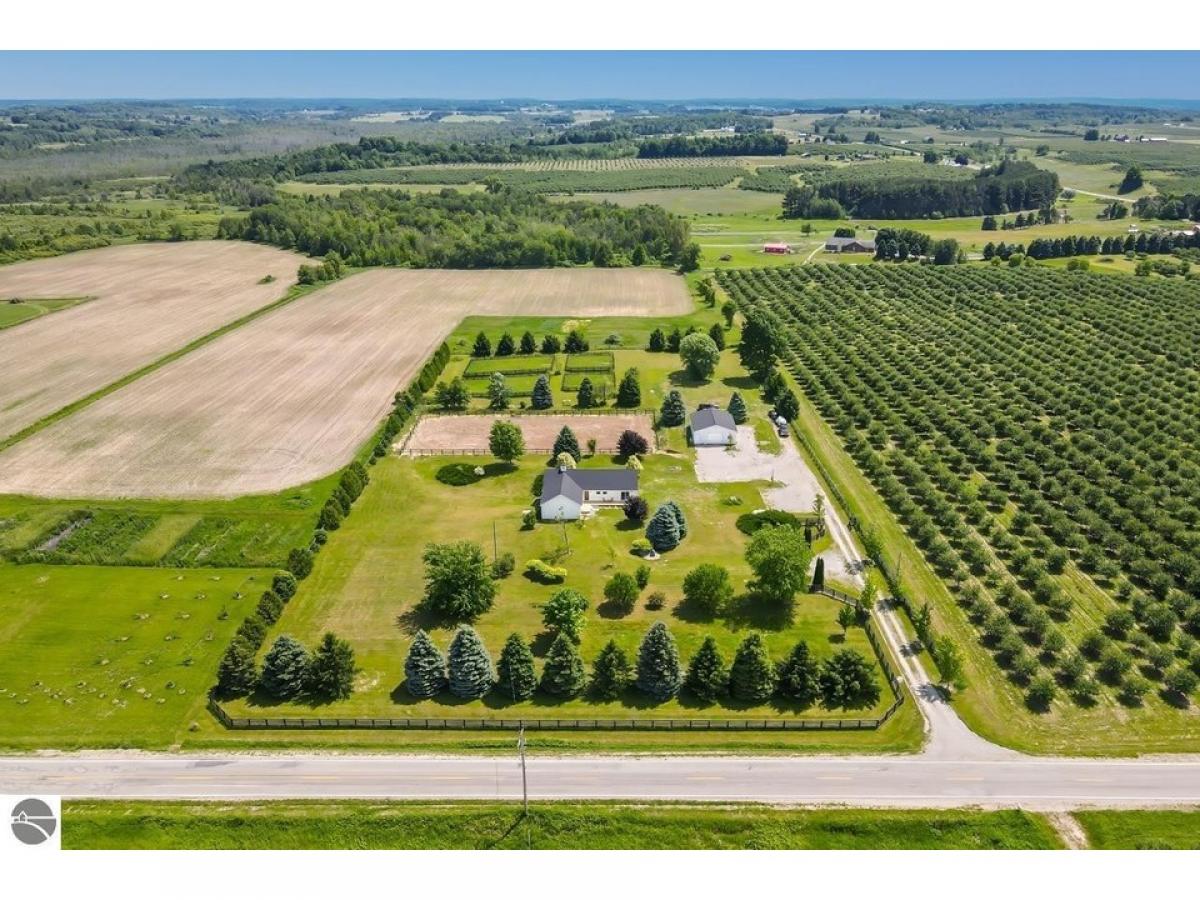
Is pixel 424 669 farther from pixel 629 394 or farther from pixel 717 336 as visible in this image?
pixel 717 336

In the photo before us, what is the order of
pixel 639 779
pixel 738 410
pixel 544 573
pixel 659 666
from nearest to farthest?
pixel 639 779 → pixel 659 666 → pixel 544 573 → pixel 738 410

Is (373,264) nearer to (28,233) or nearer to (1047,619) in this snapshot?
(28,233)

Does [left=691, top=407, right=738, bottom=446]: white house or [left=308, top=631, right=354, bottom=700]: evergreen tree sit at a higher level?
[left=691, top=407, right=738, bottom=446]: white house

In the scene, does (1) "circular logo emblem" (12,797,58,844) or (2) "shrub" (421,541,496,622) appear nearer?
(1) "circular logo emblem" (12,797,58,844)

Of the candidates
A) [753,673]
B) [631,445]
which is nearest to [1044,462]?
[631,445]

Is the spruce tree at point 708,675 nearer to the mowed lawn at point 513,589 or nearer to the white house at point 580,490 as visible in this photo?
the mowed lawn at point 513,589

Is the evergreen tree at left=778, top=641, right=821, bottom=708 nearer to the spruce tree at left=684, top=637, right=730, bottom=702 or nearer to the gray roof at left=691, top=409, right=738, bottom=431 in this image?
the spruce tree at left=684, top=637, right=730, bottom=702

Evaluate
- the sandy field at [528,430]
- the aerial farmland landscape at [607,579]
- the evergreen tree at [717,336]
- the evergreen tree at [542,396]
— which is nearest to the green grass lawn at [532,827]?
the aerial farmland landscape at [607,579]

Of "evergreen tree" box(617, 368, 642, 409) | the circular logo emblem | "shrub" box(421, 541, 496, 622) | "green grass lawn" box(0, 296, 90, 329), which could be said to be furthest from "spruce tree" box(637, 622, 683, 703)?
"green grass lawn" box(0, 296, 90, 329)
